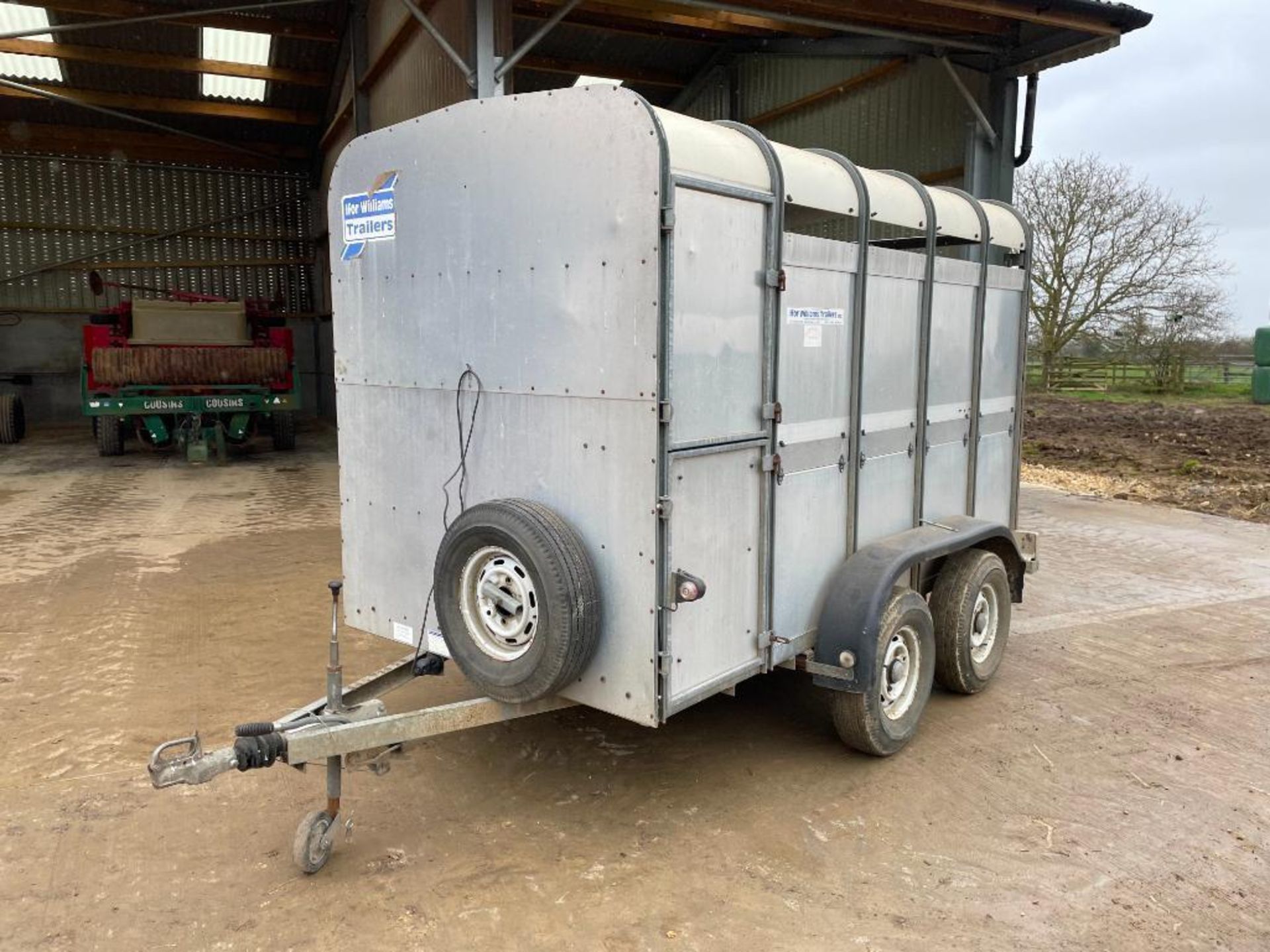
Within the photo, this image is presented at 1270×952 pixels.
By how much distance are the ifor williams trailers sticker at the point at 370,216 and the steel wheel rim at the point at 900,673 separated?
2.79 meters

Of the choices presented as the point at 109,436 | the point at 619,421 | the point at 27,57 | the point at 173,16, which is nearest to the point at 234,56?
the point at 27,57

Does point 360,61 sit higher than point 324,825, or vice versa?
point 360,61

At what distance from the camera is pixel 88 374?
44.2ft

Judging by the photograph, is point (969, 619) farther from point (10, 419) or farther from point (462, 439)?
point (10, 419)

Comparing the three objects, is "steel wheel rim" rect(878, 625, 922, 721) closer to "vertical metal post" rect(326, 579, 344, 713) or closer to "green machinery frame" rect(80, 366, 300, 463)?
"vertical metal post" rect(326, 579, 344, 713)

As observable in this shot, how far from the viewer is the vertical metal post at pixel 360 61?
13953 mm

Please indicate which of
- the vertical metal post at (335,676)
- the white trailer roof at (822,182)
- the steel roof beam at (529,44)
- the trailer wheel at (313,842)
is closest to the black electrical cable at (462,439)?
the vertical metal post at (335,676)

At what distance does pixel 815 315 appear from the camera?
4.02 m

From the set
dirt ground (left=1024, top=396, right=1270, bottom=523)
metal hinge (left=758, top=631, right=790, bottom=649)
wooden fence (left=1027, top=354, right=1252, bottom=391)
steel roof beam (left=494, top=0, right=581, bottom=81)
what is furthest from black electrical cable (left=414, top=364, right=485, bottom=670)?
wooden fence (left=1027, top=354, right=1252, bottom=391)

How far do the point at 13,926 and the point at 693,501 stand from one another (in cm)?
259

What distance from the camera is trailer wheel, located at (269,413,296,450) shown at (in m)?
15.3

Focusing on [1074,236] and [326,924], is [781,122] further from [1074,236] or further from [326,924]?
[1074,236]

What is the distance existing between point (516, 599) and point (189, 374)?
11807 mm

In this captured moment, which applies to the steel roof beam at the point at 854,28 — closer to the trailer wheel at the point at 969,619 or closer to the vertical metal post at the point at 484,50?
the vertical metal post at the point at 484,50
